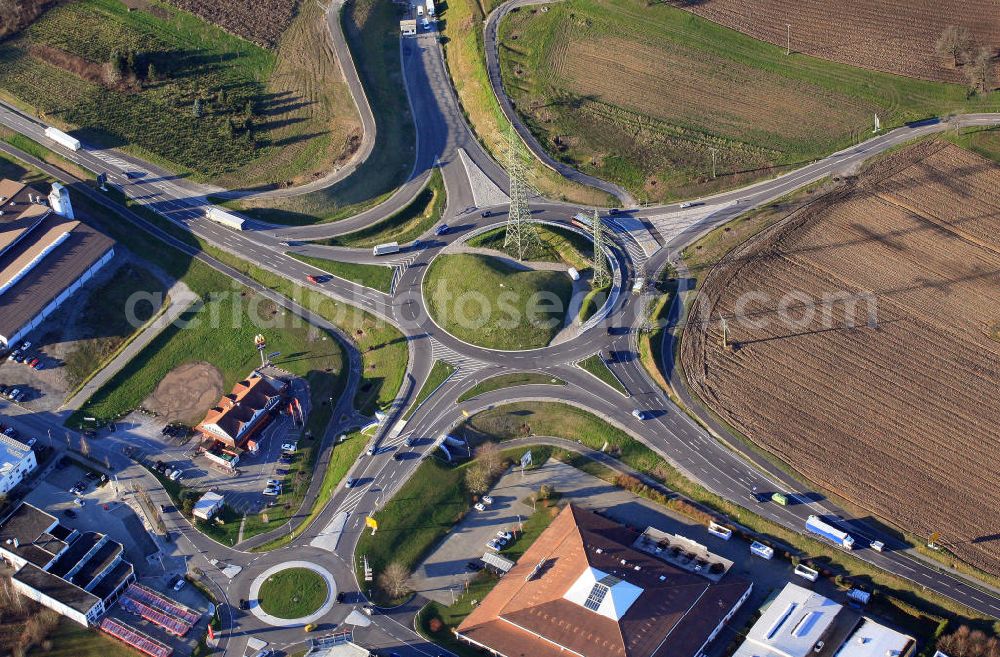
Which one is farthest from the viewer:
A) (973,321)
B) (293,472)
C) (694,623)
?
(973,321)

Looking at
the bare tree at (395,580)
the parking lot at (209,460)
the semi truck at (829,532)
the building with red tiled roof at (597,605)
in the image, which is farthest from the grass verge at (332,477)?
the semi truck at (829,532)

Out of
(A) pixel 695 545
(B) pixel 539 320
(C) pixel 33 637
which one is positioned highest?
(B) pixel 539 320

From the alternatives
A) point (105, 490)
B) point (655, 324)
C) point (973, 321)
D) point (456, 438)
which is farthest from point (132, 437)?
point (973, 321)

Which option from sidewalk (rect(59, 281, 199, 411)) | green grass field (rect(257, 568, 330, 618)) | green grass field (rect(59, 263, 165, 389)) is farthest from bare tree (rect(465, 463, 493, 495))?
green grass field (rect(59, 263, 165, 389))

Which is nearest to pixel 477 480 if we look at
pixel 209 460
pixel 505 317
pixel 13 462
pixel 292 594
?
pixel 292 594

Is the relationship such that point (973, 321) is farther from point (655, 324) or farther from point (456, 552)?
point (456, 552)

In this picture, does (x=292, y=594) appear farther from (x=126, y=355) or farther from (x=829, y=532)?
(x=829, y=532)
